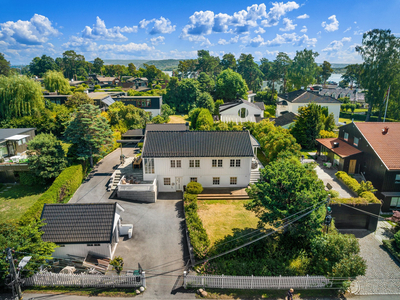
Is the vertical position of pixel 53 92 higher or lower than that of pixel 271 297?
higher

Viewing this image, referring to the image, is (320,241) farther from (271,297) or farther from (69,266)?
(69,266)

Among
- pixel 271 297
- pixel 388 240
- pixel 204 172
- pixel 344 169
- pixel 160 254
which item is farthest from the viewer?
pixel 344 169

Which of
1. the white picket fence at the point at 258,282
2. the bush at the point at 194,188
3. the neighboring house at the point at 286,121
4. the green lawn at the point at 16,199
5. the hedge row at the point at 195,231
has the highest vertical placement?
the neighboring house at the point at 286,121

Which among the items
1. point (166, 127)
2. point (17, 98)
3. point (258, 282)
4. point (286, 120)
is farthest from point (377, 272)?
point (17, 98)

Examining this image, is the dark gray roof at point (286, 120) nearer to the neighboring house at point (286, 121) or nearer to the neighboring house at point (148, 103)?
the neighboring house at point (286, 121)

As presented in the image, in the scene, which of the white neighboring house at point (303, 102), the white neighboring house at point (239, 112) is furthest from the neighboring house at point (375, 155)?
the white neighboring house at point (303, 102)

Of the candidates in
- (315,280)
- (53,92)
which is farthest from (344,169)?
(53,92)
